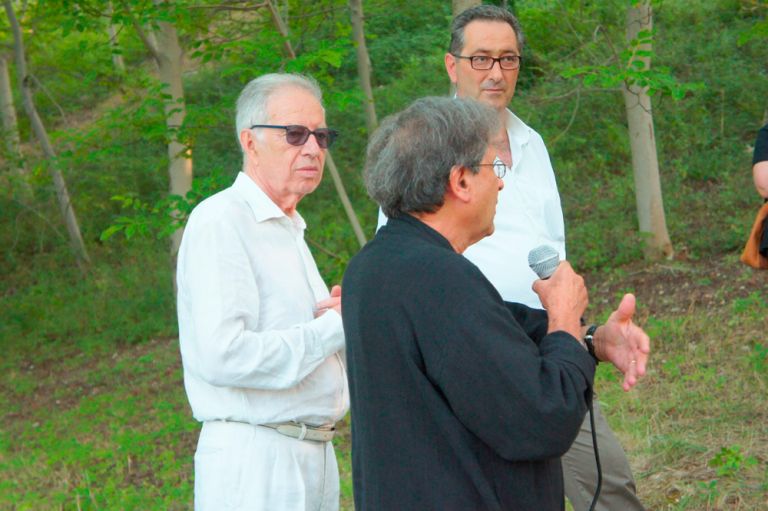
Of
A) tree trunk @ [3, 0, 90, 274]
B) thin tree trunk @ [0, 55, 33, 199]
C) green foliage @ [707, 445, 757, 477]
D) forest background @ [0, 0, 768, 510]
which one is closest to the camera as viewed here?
green foliage @ [707, 445, 757, 477]

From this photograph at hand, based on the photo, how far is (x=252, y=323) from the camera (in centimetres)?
319

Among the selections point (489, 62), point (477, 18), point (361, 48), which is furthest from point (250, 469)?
point (361, 48)

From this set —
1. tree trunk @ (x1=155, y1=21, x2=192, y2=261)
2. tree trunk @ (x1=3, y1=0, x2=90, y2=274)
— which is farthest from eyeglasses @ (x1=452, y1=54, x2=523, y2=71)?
tree trunk @ (x1=3, y1=0, x2=90, y2=274)

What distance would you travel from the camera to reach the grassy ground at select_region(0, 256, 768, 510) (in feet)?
18.2

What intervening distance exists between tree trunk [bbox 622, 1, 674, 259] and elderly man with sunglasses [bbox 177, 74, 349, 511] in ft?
25.1

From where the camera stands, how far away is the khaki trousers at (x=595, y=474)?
3666mm

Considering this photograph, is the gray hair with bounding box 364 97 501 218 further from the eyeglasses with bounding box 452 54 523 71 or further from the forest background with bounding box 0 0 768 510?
the forest background with bounding box 0 0 768 510

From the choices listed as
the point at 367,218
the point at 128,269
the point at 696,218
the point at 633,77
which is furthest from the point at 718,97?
the point at 128,269

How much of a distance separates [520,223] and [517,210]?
0.17 feet

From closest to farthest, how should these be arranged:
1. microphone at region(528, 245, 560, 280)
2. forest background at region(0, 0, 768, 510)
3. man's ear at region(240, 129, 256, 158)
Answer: microphone at region(528, 245, 560, 280) → man's ear at region(240, 129, 256, 158) → forest background at region(0, 0, 768, 510)

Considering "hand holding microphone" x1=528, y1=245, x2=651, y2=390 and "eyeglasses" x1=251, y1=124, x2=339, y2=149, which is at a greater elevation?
"eyeglasses" x1=251, y1=124, x2=339, y2=149

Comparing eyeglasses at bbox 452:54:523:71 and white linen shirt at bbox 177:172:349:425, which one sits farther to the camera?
eyeglasses at bbox 452:54:523:71

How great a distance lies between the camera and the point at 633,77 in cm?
735

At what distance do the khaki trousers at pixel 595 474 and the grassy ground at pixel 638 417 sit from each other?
149 centimetres
